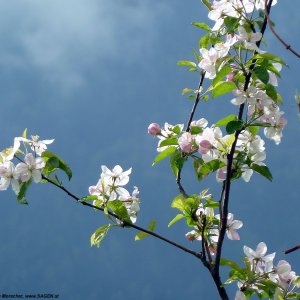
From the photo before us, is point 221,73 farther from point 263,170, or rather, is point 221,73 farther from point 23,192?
point 23,192

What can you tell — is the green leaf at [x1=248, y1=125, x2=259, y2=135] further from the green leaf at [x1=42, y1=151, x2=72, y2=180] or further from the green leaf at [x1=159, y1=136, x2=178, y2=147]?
the green leaf at [x1=42, y1=151, x2=72, y2=180]

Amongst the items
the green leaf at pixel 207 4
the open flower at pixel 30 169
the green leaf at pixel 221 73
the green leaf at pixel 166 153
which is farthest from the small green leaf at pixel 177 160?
the green leaf at pixel 207 4

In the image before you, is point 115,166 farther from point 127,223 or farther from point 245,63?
point 245,63

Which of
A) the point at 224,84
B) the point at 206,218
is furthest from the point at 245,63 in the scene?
the point at 206,218

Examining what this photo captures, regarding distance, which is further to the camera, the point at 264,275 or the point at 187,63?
the point at 187,63

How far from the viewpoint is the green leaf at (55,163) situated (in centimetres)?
159

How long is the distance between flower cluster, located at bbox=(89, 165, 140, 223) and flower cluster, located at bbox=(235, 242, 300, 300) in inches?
14.5

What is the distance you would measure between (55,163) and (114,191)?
255mm

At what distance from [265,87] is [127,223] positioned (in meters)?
0.56

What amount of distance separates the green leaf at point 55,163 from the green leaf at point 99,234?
198 millimetres

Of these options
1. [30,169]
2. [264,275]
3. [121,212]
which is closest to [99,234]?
[121,212]

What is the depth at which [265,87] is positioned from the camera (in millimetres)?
1496

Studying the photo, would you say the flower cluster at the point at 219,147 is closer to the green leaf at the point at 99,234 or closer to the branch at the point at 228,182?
the branch at the point at 228,182

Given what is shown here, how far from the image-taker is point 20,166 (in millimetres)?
1559
